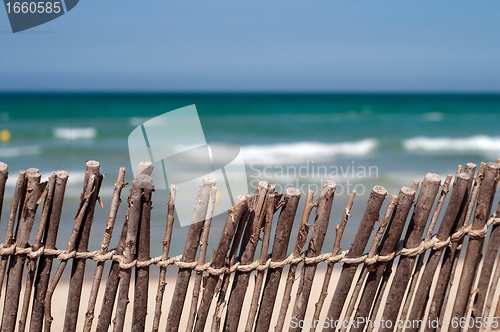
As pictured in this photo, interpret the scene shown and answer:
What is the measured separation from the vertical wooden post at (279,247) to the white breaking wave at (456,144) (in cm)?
938

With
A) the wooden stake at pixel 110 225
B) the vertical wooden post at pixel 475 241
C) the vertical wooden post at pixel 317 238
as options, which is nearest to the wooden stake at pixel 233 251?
the vertical wooden post at pixel 317 238

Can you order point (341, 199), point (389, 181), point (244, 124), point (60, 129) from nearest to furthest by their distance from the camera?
point (341, 199) → point (389, 181) → point (60, 129) → point (244, 124)

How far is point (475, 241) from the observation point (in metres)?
1.75

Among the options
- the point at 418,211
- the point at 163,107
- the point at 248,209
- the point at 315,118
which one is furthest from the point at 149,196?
the point at 163,107

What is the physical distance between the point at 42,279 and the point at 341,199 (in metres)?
4.50

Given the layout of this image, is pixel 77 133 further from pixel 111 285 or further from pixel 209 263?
pixel 209 263

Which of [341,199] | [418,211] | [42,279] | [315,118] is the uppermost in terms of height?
[315,118]

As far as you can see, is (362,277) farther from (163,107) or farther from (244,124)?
(163,107)

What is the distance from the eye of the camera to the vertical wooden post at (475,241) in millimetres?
1668

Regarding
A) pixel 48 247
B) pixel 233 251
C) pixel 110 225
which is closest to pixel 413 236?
pixel 233 251

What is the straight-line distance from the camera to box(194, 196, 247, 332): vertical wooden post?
1.43 m

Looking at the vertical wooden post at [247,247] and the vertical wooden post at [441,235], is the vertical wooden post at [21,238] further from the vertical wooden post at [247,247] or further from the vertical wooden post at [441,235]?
the vertical wooden post at [441,235]

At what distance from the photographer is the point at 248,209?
146 cm
